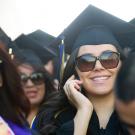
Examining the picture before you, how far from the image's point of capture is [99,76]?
322 cm

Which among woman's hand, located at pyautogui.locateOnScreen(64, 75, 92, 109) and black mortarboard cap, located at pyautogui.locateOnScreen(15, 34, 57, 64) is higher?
black mortarboard cap, located at pyautogui.locateOnScreen(15, 34, 57, 64)

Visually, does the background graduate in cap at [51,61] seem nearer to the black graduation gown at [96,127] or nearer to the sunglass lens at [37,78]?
the sunglass lens at [37,78]

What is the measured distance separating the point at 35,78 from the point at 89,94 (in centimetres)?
99

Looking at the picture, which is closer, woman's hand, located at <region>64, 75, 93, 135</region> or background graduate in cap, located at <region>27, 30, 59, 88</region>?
woman's hand, located at <region>64, 75, 93, 135</region>

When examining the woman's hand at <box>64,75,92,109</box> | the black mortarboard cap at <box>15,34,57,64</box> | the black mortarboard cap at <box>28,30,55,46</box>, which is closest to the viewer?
the woman's hand at <box>64,75,92,109</box>

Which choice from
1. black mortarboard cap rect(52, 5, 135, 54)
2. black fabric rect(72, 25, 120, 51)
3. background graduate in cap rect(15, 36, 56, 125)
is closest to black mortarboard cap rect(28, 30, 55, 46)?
background graduate in cap rect(15, 36, 56, 125)

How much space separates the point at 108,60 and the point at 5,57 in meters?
0.78

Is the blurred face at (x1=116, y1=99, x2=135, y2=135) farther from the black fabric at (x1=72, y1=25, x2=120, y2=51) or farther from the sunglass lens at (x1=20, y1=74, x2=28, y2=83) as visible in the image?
the sunglass lens at (x1=20, y1=74, x2=28, y2=83)

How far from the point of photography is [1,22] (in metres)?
7.95

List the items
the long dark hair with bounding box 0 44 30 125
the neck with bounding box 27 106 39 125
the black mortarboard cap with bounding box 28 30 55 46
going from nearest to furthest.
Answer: the long dark hair with bounding box 0 44 30 125 → the neck with bounding box 27 106 39 125 → the black mortarboard cap with bounding box 28 30 55 46

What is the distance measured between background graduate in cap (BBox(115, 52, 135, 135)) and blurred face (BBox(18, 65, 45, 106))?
7.27 ft

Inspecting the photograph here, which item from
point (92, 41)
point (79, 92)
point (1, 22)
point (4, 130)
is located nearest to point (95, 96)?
point (79, 92)

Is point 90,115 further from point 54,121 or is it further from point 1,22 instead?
point 1,22

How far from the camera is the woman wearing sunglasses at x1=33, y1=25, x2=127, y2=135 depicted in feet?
10.4
